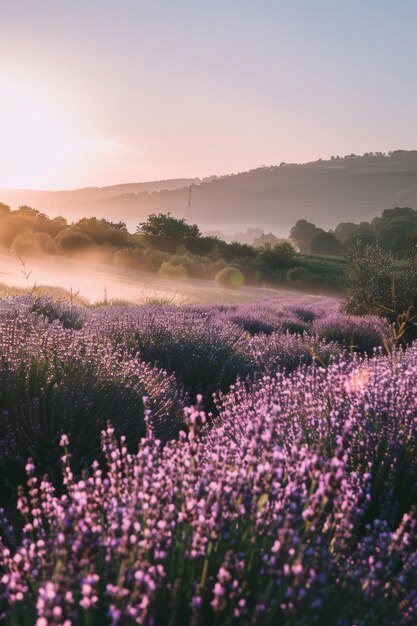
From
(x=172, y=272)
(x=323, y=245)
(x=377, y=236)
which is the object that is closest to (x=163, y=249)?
(x=172, y=272)

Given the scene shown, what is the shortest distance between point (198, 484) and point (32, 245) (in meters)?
23.8

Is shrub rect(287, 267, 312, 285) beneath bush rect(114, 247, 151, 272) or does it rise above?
beneath

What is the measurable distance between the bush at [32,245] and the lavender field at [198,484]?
17.6 metres

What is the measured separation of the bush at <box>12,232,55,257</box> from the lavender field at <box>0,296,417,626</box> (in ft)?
57.8

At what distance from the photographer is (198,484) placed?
72.7 inches

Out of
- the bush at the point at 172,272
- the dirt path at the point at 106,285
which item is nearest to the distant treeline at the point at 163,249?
the bush at the point at 172,272

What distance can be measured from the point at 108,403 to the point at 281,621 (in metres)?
2.39

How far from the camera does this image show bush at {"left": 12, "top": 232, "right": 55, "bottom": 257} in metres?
24.0

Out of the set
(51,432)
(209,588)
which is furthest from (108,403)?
(209,588)

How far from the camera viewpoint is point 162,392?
169 inches

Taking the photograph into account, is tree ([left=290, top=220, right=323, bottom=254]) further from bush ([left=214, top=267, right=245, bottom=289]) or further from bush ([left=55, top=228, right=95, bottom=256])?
bush ([left=214, top=267, right=245, bottom=289])

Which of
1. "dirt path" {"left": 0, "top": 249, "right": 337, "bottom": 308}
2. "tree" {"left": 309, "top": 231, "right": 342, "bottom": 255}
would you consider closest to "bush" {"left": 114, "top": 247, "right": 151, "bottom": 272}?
"dirt path" {"left": 0, "top": 249, "right": 337, "bottom": 308}

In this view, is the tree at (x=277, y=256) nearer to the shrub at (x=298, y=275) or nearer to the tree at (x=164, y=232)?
the shrub at (x=298, y=275)

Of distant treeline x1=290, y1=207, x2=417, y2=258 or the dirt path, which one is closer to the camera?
the dirt path
